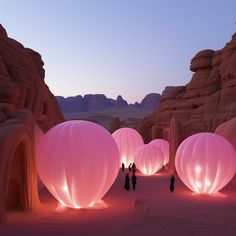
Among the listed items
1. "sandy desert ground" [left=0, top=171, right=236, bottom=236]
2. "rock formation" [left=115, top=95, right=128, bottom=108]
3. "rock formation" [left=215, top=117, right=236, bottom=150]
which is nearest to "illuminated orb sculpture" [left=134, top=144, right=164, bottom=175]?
"rock formation" [left=215, top=117, right=236, bottom=150]

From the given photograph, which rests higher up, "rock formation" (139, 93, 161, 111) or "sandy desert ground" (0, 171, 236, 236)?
"rock formation" (139, 93, 161, 111)

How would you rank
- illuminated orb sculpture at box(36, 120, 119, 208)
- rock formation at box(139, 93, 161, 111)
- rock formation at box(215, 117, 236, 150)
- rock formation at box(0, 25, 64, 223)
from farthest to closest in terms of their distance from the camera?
rock formation at box(139, 93, 161, 111), rock formation at box(215, 117, 236, 150), illuminated orb sculpture at box(36, 120, 119, 208), rock formation at box(0, 25, 64, 223)

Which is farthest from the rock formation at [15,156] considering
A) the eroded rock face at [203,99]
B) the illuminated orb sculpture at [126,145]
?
the eroded rock face at [203,99]

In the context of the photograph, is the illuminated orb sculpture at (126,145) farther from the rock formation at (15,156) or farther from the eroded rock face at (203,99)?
the rock formation at (15,156)

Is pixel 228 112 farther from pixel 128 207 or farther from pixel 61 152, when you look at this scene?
pixel 61 152

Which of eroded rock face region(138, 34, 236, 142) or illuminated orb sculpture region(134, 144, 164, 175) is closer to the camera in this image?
illuminated orb sculpture region(134, 144, 164, 175)

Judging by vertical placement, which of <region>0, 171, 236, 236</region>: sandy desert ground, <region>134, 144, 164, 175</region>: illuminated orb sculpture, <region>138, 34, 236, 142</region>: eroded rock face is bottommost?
<region>0, 171, 236, 236</region>: sandy desert ground

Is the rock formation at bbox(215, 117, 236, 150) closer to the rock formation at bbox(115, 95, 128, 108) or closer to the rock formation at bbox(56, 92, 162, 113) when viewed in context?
the rock formation at bbox(56, 92, 162, 113)

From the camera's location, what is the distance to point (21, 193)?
9.78 m

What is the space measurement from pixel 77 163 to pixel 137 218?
223 cm

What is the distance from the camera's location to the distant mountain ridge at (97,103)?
409ft

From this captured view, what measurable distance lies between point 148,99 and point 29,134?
4591 inches

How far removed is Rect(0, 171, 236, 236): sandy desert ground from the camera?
26.7 ft

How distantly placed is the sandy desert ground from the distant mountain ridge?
110156 millimetres
